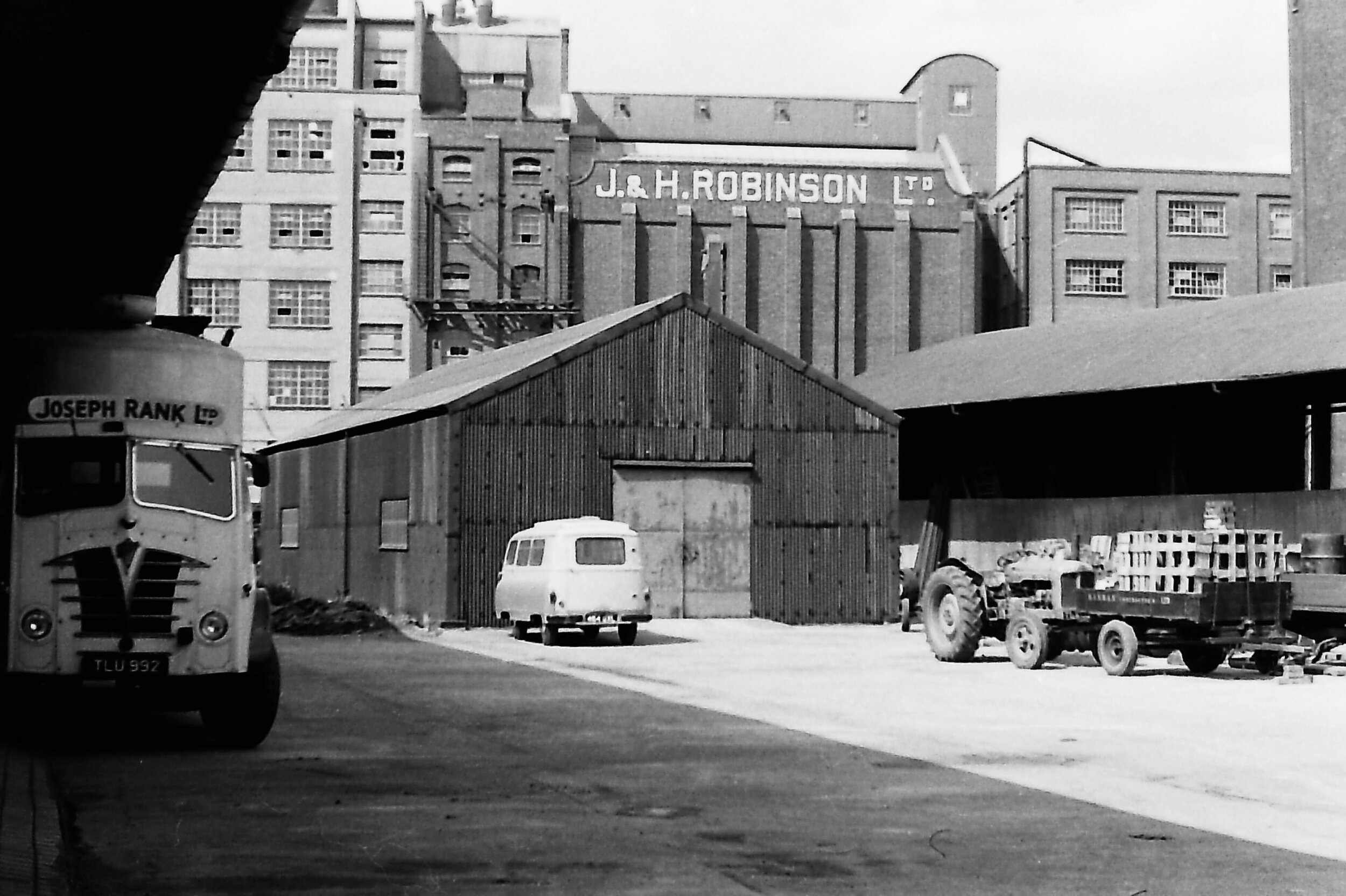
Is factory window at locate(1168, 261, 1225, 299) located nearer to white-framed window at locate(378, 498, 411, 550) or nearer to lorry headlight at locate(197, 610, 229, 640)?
white-framed window at locate(378, 498, 411, 550)

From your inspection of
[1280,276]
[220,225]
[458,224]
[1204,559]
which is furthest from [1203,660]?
[1280,276]

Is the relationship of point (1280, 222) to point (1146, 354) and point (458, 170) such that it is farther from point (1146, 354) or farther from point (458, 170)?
point (1146, 354)

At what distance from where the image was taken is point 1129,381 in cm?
4022

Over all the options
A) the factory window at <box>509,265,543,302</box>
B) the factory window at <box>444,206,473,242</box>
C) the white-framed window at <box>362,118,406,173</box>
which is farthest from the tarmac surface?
the white-framed window at <box>362,118,406,173</box>

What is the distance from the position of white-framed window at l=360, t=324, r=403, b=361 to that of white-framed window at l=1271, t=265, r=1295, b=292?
127 feet

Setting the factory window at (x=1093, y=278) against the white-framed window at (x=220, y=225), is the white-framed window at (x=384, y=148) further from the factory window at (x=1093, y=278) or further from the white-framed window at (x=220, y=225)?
the factory window at (x=1093, y=278)

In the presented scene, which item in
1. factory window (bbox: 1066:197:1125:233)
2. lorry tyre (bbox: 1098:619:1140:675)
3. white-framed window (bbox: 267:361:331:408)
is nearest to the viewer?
lorry tyre (bbox: 1098:619:1140:675)

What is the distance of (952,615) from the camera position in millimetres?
26469

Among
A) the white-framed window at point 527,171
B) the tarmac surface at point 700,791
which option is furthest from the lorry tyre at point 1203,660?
the white-framed window at point 527,171

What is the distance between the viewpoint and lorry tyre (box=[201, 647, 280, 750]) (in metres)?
15.3

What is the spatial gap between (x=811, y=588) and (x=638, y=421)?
208 inches

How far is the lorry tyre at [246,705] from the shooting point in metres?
15.3

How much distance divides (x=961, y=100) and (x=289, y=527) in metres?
48.5

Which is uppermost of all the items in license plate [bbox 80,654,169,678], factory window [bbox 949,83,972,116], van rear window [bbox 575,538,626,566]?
factory window [bbox 949,83,972,116]
